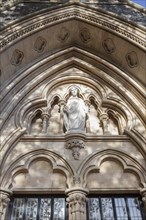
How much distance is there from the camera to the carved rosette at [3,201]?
5.22m

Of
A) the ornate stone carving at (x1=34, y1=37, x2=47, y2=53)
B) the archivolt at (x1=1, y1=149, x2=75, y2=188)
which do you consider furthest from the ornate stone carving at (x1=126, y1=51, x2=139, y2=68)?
the archivolt at (x1=1, y1=149, x2=75, y2=188)

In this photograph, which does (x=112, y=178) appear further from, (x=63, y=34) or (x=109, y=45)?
(x=63, y=34)

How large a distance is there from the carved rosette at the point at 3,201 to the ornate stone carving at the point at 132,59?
15.7ft

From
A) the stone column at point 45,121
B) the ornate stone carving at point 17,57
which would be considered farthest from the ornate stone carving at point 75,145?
the ornate stone carving at point 17,57

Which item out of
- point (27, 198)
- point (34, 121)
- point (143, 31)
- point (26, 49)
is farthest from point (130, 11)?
point (27, 198)

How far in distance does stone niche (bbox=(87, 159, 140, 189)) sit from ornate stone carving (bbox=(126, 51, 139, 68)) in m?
2.91

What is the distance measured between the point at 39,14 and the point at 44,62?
1378 millimetres

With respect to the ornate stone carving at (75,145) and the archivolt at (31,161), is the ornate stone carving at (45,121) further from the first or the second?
the ornate stone carving at (75,145)

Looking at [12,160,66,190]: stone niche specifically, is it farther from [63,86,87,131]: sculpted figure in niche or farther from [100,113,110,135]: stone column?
[100,113,110,135]: stone column

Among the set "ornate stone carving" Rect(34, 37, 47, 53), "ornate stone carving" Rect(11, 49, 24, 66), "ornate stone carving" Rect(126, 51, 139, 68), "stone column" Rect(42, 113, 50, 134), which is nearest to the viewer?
"stone column" Rect(42, 113, 50, 134)

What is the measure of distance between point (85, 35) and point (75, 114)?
110 inches

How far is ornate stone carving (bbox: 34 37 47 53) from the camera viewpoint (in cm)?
773

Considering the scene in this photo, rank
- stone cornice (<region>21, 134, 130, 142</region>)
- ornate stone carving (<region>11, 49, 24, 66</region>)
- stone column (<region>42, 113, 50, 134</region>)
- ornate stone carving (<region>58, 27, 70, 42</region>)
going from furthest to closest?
ornate stone carving (<region>58, 27, 70, 42</region>) < ornate stone carving (<region>11, 49, 24, 66</region>) < stone column (<region>42, 113, 50, 134</region>) < stone cornice (<region>21, 134, 130, 142</region>)

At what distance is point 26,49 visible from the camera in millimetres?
7574
